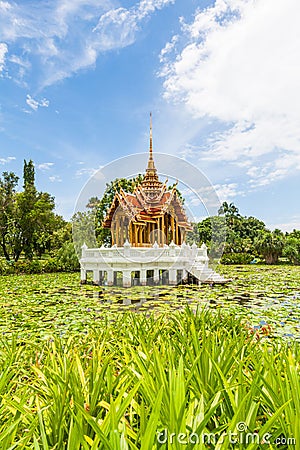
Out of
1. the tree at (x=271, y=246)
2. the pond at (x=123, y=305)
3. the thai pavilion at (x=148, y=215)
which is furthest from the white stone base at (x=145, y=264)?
the tree at (x=271, y=246)

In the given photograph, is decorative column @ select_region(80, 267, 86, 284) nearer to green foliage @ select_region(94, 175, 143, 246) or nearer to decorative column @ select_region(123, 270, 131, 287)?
decorative column @ select_region(123, 270, 131, 287)

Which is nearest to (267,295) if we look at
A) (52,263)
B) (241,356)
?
(241,356)

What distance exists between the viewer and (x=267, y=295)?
8.19 meters

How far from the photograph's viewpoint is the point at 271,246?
2027cm

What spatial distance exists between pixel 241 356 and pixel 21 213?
16.3 meters

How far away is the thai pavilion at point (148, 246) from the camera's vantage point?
10344mm

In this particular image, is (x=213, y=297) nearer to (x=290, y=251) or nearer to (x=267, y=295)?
(x=267, y=295)

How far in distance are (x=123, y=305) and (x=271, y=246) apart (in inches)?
609

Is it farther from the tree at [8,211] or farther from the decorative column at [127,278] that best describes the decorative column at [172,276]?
the tree at [8,211]

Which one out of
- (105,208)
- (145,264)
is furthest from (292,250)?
(145,264)

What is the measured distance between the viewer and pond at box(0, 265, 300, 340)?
4.97 metres

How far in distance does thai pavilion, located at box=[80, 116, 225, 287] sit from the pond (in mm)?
791

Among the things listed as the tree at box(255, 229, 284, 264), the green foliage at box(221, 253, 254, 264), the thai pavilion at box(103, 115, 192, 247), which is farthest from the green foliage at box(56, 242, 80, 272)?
the tree at box(255, 229, 284, 264)

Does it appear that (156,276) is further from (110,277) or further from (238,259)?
(238,259)
